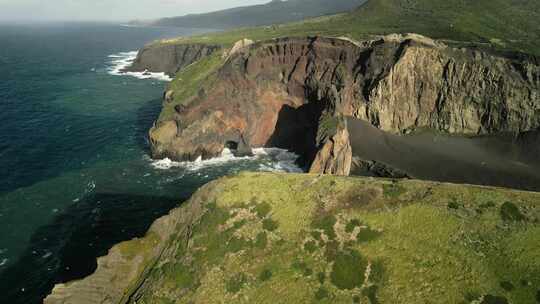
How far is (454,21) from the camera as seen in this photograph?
14800cm

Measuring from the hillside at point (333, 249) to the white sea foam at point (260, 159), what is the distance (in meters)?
36.7

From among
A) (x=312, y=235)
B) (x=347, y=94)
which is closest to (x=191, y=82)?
(x=347, y=94)

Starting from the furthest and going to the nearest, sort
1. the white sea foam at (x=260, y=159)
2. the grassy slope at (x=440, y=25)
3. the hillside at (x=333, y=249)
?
1. the grassy slope at (x=440, y=25)
2. the white sea foam at (x=260, y=159)
3. the hillside at (x=333, y=249)

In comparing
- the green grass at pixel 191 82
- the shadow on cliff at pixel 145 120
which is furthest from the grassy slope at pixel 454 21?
the shadow on cliff at pixel 145 120

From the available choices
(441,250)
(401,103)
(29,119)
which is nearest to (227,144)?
(401,103)

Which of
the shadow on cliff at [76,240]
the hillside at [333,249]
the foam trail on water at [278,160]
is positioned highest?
the hillside at [333,249]

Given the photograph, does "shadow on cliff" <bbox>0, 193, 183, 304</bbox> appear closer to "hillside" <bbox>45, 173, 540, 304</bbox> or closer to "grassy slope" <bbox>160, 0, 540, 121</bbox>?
"hillside" <bbox>45, 173, 540, 304</bbox>

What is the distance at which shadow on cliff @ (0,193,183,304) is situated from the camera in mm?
44844

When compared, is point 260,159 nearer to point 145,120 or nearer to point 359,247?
point 145,120

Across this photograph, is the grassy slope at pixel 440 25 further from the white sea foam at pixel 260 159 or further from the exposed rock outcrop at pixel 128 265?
the exposed rock outcrop at pixel 128 265

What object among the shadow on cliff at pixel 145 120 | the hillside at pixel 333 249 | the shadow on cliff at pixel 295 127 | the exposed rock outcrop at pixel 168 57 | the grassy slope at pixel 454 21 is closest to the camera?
the hillside at pixel 333 249

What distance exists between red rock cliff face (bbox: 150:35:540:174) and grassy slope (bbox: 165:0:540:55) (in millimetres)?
31941

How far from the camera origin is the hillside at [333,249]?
29.8m

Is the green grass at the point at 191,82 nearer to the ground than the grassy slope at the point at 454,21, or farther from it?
nearer to the ground
